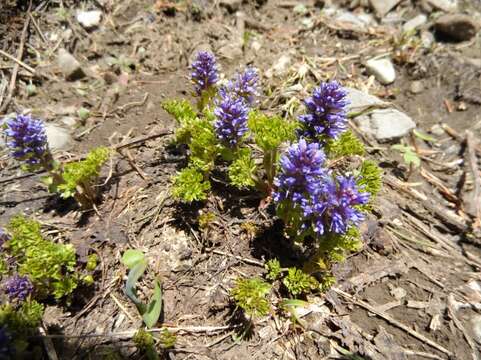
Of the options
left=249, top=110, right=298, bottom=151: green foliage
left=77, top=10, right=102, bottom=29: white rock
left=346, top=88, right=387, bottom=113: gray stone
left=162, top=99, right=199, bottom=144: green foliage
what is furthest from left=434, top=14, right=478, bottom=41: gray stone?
left=77, top=10, right=102, bottom=29: white rock


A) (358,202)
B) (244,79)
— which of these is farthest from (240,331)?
(244,79)

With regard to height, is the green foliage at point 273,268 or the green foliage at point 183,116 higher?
the green foliage at point 183,116

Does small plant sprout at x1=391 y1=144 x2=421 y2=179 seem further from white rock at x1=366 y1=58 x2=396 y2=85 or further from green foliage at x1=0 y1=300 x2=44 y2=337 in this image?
green foliage at x1=0 y1=300 x2=44 y2=337

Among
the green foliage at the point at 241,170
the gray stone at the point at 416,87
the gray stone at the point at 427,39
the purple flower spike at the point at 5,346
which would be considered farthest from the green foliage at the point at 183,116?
the gray stone at the point at 427,39

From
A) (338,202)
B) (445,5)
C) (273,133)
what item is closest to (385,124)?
(273,133)

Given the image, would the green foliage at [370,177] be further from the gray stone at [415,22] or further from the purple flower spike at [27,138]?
the gray stone at [415,22]
